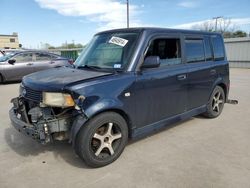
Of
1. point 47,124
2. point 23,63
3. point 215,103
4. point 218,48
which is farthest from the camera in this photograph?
point 23,63

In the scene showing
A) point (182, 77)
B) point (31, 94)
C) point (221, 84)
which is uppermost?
point (182, 77)

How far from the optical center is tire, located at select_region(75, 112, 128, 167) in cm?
295

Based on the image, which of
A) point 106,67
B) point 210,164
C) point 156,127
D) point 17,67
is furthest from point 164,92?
point 17,67

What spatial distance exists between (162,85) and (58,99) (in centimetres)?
167

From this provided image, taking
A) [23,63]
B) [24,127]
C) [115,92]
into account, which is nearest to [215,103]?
[115,92]

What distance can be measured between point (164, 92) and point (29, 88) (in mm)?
2072

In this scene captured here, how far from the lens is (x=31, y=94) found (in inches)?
128

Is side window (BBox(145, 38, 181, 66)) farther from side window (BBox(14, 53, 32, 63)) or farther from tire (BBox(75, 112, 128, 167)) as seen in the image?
side window (BBox(14, 53, 32, 63))

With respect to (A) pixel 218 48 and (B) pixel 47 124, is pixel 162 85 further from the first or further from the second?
(A) pixel 218 48

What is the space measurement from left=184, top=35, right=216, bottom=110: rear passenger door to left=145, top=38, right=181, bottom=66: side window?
24 cm

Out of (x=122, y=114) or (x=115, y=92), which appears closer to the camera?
(x=115, y=92)

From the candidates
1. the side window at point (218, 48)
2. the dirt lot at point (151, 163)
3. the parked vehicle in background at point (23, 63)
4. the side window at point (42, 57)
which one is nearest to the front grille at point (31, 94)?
the dirt lot at point (151, 163)

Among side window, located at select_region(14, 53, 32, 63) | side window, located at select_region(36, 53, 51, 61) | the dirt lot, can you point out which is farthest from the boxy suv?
side window, located at select_region(36, 53, 51, 61)

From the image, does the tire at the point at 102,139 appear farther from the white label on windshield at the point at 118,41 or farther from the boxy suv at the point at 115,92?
the white label on windshield at the point at 118,41
